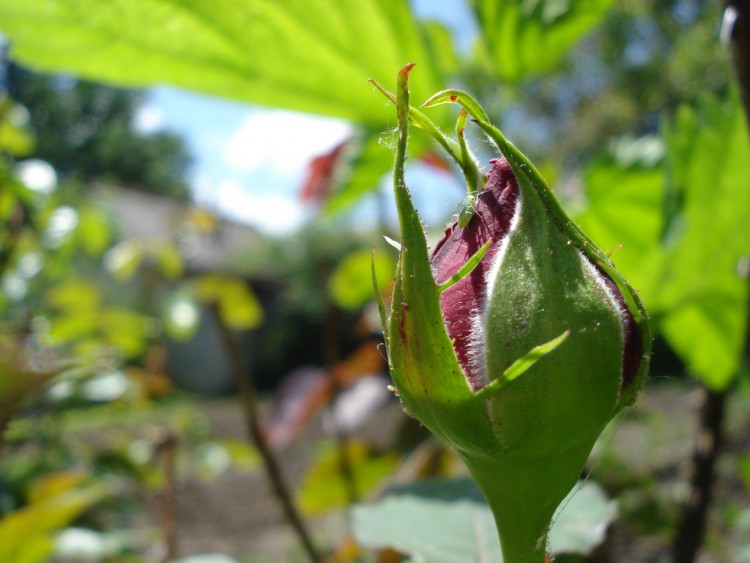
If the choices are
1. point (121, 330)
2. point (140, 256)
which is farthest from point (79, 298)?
point (140, 256)

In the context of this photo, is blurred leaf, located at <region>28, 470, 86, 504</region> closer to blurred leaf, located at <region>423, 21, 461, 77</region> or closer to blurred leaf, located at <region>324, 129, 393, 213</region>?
blurred leaf, located at <region>324, 129, 393, 213</region>

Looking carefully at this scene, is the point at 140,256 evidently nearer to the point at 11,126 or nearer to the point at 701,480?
the point at 11,126

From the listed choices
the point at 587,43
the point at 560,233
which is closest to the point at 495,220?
the point at 560,233

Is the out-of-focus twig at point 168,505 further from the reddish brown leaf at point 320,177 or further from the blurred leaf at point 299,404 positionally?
the reddish brown leaf at point 320,177

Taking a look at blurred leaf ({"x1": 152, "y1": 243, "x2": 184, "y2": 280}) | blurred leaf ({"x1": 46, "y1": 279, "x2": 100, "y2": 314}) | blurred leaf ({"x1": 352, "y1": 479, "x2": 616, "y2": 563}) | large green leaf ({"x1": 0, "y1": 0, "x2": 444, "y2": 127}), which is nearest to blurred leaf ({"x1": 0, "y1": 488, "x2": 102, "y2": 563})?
blurred leaf ({"x1": 352, "y1": 479, "x2": 616, "y2": 563})

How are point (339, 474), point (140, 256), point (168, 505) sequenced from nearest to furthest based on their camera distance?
point (168, 505) → point (339, 474) → point (140, 256)

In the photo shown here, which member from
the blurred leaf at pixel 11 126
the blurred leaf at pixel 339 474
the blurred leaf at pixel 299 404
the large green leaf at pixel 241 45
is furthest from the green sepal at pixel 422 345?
the blurred leaf at pixel 11 126
